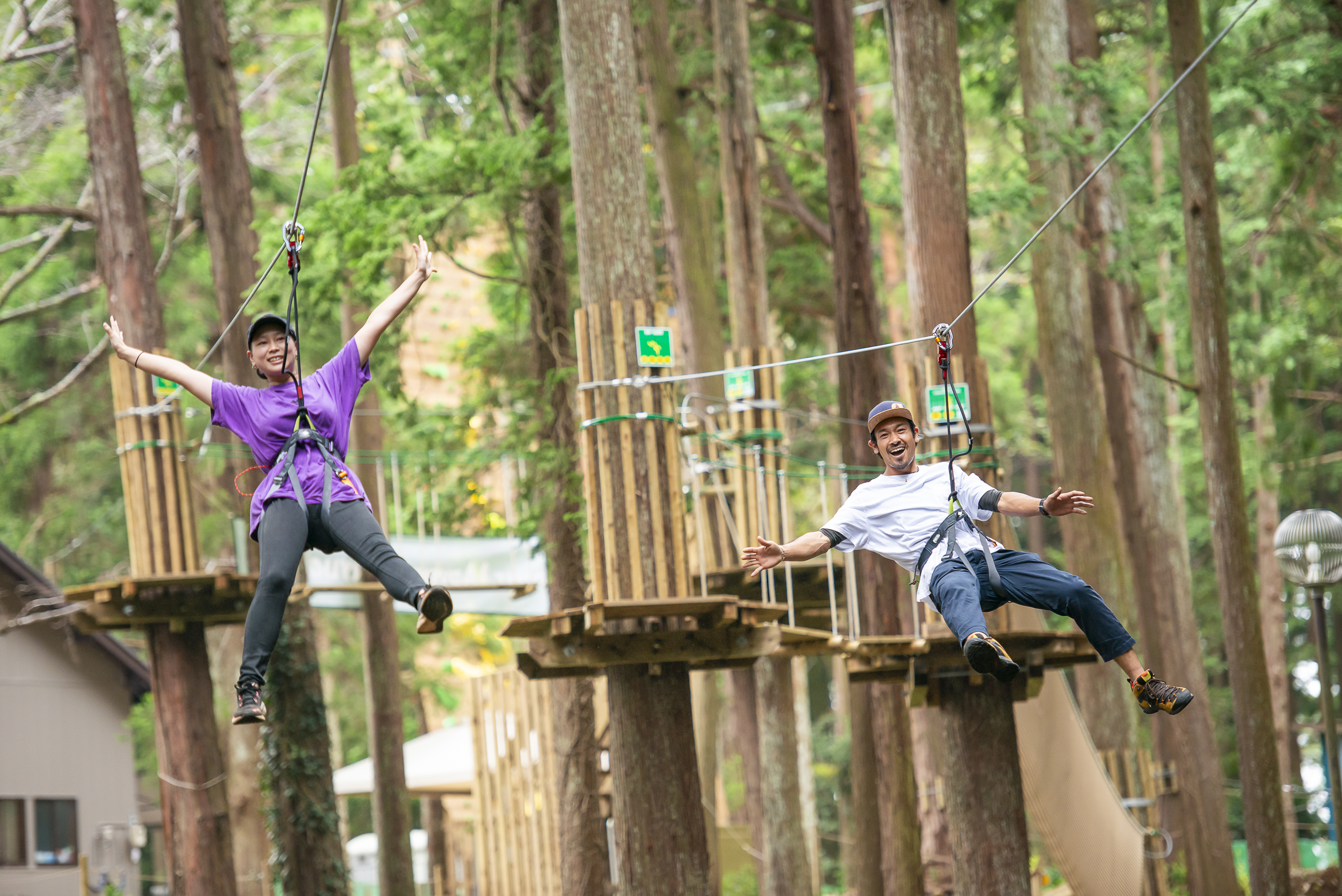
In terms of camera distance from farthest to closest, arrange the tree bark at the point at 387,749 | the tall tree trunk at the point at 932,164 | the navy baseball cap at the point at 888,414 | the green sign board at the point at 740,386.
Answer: the tree bark at the point at 387,749, the green sign board at the point at 740,386, the tall tree trunk at the point at 932,164, the navy baseball cap at the point at 888,414

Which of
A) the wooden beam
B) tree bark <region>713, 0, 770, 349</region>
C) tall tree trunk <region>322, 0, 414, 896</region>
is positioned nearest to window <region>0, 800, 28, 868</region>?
tall tree trunk <region>322, 0, 414, 896</region>

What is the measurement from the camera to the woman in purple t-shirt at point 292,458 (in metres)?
5.83

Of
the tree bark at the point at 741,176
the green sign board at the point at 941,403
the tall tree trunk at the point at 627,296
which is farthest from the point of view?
the tree bark at the point at 741,176

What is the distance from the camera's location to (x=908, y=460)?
6.45 metres

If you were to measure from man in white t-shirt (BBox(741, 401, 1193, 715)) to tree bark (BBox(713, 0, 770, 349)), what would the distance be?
25.4 ft

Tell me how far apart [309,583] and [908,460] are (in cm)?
941

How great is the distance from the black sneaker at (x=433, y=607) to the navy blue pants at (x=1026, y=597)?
6.50 feet

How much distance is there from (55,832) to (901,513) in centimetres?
1948

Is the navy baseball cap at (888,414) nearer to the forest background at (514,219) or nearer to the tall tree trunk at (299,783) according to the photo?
the forest background at (514,219)

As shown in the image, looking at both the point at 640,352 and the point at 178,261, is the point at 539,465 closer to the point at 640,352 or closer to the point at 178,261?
the point at 640,352

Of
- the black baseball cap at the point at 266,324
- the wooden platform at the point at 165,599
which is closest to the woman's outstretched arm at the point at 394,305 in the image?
the black baseball cap at the point at 266,324

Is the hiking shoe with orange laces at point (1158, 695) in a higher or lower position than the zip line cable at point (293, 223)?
lower

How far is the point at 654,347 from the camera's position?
8.70 meters

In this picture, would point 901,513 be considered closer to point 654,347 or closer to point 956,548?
point 956,548
